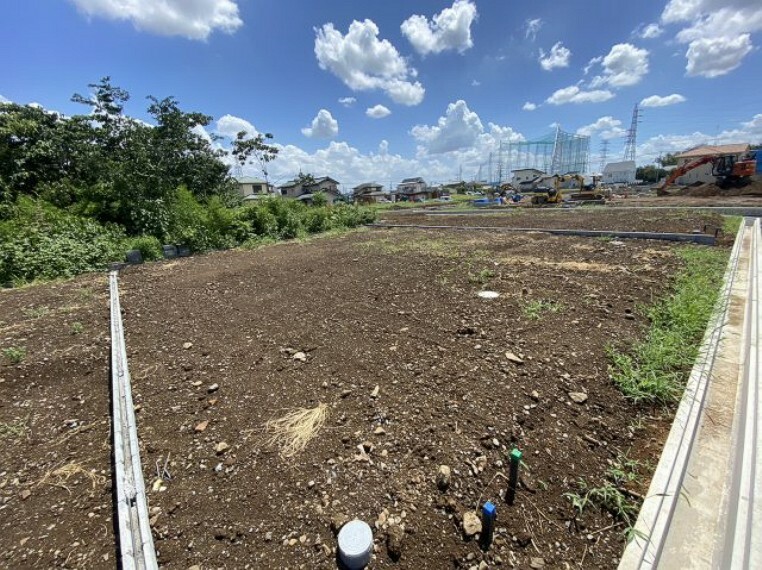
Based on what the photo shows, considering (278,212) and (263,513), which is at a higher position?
(278,212)

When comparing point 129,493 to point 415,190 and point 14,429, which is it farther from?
point 415,190

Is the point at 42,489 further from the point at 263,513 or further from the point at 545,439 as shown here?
the point at 545,439

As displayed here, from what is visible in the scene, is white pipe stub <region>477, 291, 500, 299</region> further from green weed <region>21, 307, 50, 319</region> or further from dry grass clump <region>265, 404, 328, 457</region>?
green weed <region>21, 307, 50, 319</region>

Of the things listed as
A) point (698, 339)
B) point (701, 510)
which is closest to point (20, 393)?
point (701, 510)

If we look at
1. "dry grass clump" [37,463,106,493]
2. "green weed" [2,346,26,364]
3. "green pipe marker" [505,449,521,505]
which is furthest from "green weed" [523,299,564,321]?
"green weed" [2,346,26,364]

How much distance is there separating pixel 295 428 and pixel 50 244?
9.55 meters

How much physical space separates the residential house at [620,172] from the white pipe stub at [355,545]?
67168 mm

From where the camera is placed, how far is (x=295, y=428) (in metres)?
2.13

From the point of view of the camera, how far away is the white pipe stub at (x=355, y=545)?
1299mm

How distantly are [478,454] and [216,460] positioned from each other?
5.29 ft

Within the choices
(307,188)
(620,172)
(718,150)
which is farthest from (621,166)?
(307,188)

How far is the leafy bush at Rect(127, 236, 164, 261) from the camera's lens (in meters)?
8.52

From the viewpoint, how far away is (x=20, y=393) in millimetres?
Result: 2684

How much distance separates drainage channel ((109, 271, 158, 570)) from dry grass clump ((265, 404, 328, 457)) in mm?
685
